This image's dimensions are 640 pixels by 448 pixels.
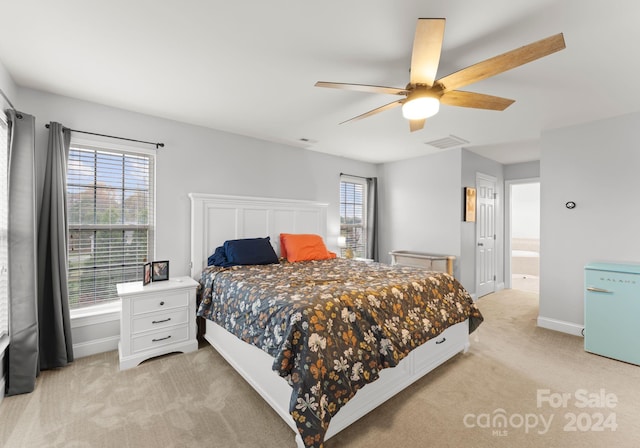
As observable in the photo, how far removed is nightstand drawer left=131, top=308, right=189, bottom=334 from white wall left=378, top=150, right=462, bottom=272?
3.82 m

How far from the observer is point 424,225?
16.3 ft

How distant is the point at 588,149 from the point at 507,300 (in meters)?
2.60

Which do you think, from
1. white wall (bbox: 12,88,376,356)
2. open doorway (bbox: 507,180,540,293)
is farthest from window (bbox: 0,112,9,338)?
open doorway (bbox: 507,180,540,293)

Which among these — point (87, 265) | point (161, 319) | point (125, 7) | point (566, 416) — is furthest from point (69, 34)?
point (566, 416)

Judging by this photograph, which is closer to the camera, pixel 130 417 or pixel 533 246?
pixel 130 417

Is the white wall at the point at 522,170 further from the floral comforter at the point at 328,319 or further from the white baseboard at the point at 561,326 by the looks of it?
the floral comforter at the point at 328,319

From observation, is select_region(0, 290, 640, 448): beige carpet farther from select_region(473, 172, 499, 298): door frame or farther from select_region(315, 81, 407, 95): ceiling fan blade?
select_region(315, 81, 407, 95): ceiling fan blade

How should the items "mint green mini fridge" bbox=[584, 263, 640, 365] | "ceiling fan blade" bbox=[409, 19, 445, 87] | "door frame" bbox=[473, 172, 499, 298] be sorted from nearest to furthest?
"ceiling fan blade" bbox=[409, 19, 445, 87] → "mint green mini fridge" bbox=[584, 263, 640, 365] → "door frame" bbox=[473, 172, 499, 298]

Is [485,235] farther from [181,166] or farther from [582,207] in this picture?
[181,166]

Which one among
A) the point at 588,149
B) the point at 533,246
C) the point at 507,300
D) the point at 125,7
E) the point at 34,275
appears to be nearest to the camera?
the point at 125,7

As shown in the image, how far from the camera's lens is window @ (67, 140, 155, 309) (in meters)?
2.83

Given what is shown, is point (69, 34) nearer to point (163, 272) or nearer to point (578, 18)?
point (163, 272)

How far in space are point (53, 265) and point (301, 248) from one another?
2.48 meters

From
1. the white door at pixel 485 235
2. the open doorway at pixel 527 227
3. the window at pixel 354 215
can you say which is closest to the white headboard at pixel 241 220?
the window at pixel 354 215
